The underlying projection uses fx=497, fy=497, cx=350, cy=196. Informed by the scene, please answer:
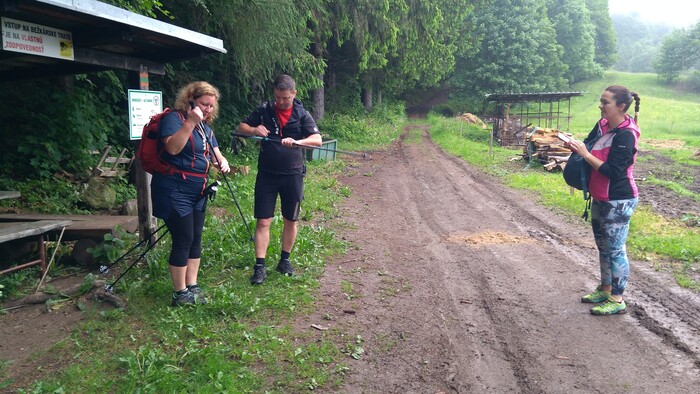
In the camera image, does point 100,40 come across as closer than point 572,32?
Yes

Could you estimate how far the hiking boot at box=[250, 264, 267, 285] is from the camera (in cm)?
502

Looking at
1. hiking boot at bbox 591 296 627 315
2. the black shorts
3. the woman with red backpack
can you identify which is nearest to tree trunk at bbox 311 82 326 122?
the black shorts

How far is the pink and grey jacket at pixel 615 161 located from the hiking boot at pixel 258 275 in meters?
3.33

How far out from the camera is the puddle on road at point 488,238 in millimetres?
7289

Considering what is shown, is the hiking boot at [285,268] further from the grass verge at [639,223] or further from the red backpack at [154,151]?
the grass verge at [639,223]

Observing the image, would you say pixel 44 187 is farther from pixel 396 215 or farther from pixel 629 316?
pixel 629 316

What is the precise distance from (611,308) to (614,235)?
2.24 feet

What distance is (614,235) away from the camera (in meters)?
4.64

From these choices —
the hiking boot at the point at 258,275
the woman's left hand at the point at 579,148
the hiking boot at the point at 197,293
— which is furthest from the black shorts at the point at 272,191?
the woman's left hand at the point at 579,148

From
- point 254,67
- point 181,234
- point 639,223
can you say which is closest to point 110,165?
point 254,67

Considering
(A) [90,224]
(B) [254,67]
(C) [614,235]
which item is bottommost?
(A) [90,224]

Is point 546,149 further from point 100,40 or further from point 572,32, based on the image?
point 572,32

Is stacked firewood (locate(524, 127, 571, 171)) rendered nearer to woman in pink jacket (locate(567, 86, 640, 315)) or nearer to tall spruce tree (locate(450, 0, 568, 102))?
woman in pink jacket (locate(567, 86, 640, 315))

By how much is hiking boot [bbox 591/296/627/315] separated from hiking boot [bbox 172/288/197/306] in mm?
3695
